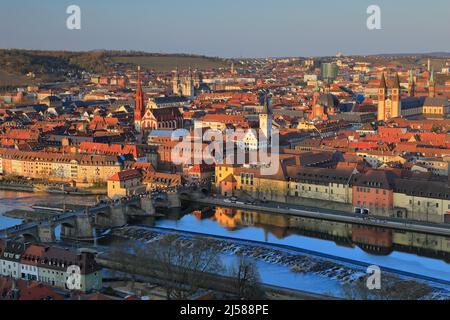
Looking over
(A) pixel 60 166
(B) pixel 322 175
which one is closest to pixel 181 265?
(B) pixel 322 175

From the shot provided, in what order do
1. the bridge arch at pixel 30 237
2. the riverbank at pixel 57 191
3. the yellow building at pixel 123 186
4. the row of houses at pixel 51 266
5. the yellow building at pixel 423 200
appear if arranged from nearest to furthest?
the row of houses at pixel 51 266, the bridge arch at pixel 30 237, the yellow building at pixel 423 200, the yellow building at pixel 123 186, the riverbank at pixel 57 191

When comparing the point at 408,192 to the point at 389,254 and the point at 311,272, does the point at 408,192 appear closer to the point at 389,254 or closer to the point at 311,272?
the point at 389,254

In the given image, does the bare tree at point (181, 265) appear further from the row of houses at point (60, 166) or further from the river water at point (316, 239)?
the row of houses at point (60, 166)

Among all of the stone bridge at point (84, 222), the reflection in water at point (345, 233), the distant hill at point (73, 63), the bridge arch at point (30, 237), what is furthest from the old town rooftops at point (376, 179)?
the distant hill at point (73, 63)

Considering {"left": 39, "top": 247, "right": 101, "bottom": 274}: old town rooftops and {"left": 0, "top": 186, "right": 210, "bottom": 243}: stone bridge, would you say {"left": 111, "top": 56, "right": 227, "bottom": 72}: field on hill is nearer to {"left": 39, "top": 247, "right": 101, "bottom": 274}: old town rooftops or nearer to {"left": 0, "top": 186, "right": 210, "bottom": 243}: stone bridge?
{"left": 0, "top": 186, "right": 210, "bottom": 243}: stone bridge

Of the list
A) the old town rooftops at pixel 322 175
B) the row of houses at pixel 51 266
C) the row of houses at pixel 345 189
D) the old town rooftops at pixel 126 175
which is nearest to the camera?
the row of houses at pixel 51 266

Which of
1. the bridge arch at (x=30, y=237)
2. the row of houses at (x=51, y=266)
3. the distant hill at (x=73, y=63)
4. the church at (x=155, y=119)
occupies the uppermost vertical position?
the distant hill at (x=73, y=63)

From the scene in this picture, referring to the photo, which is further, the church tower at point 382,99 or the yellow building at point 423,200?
the church tower at point 382,99

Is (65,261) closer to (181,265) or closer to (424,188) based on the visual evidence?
(181,265)
